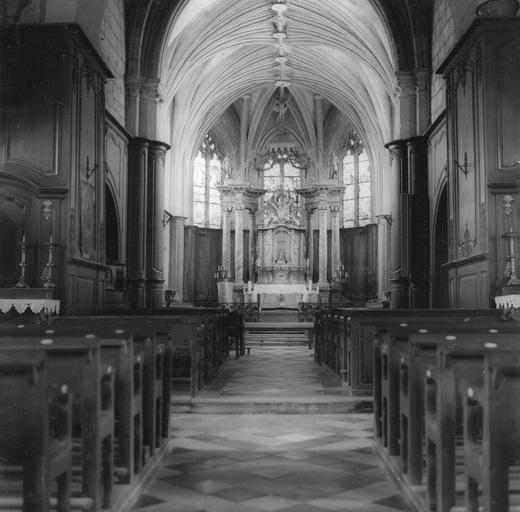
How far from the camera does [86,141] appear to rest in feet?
36.7

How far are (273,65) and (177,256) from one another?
737 cm

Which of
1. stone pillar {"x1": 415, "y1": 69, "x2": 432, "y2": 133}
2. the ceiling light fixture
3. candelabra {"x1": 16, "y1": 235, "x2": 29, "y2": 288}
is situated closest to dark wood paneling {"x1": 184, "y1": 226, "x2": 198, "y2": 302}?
the ceiling light fixture

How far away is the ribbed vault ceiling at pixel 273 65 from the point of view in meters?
19.3

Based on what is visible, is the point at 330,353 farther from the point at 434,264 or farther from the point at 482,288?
the point at 434,264

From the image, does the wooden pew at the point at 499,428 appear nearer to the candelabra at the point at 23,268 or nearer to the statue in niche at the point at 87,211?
the candelabra at the point at 23,268

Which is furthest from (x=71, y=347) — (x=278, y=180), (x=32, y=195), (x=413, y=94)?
(x=278, y=180)

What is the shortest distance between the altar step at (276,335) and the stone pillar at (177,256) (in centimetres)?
631

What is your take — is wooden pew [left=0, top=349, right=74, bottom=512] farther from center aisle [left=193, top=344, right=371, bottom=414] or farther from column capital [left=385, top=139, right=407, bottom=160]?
column capital [left=385, top=139, right=407, bottom=160]

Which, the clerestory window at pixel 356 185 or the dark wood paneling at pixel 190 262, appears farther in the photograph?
the clerestory window at pixel 356 185

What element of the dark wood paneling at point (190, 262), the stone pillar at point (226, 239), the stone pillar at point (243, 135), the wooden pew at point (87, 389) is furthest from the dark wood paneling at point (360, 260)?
the wooden pew at point (87, 389)

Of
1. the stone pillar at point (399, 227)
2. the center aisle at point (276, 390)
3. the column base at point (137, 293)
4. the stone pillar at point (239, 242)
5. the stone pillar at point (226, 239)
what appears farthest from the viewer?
the stone pillar at point (239, 242)

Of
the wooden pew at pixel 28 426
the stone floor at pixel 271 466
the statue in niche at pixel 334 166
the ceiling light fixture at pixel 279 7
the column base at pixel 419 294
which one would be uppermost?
the ceiling light fixture at pixel 279 7

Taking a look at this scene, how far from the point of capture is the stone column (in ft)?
92.1

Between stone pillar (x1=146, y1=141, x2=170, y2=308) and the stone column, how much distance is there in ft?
39.3
